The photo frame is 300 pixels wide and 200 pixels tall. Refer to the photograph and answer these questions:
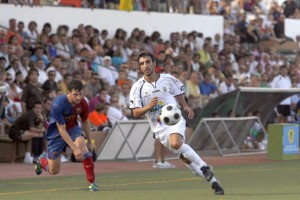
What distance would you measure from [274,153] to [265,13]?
51.5ft

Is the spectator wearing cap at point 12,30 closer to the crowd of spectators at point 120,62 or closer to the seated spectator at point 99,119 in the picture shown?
the crowd of spectators at point 120,62

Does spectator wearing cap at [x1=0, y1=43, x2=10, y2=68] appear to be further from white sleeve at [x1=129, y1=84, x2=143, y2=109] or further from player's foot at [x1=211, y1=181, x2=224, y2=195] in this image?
player's foot at [x1=211, y1=181, x2=224, y2=195]

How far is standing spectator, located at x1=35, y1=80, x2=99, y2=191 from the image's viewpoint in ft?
50.3

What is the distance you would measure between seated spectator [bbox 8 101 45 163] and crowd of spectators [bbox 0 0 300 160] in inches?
9.2

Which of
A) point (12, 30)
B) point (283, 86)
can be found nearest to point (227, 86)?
point (283, 86)

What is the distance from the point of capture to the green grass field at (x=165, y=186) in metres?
14.5

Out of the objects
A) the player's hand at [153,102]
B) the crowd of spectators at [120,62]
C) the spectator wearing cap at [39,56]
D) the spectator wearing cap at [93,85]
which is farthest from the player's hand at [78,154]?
the spectator wearing cap at [39,56]

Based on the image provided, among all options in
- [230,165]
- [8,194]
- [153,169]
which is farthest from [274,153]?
[8,194]

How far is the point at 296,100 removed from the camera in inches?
1296

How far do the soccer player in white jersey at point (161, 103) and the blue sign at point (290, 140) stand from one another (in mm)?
9326

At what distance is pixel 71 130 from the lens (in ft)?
52.0

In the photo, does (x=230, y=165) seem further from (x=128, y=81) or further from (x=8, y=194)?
(x=8, y=194)

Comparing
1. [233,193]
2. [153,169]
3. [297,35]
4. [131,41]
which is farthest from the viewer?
[297,35]

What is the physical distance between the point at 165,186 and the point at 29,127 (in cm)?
693
